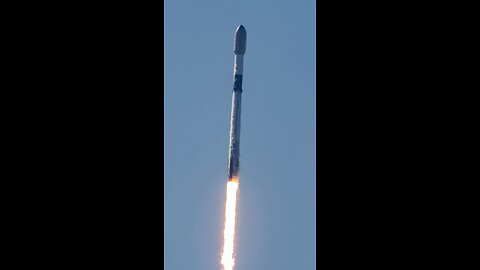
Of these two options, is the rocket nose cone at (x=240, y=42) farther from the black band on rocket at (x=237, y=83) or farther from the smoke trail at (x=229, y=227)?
the smoke trail at (x=229, y=227)

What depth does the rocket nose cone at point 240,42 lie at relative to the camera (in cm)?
5700

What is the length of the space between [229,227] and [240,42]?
13889mm

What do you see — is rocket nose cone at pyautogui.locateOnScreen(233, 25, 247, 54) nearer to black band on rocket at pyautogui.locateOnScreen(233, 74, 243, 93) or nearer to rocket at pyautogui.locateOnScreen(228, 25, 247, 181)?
rocket at pyautogui.locateOnScreen(228, 25, 247, 181)

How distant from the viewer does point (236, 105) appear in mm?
54875

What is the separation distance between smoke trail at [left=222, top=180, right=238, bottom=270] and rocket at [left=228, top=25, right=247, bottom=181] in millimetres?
1021

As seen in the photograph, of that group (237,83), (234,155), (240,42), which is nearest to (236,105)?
(237,83)

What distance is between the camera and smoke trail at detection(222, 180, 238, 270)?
50.2m

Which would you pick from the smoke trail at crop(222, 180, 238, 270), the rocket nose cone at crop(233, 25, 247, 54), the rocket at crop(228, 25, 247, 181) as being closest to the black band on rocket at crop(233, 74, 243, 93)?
the rocket at crop(228, 25, 247, 181)

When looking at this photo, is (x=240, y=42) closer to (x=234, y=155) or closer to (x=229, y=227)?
(x=234, y=155)

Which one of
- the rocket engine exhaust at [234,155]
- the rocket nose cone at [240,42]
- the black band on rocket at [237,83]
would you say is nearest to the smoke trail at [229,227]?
the rocket engine exhaust at [234,155]
